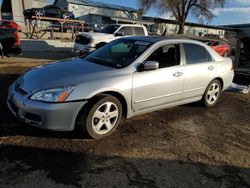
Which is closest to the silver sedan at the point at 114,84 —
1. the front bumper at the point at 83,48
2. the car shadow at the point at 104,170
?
the car shadow at the point at 104,170

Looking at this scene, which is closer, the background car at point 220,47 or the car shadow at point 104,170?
the car shadow at point 104,170

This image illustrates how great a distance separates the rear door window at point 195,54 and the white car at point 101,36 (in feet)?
25.9

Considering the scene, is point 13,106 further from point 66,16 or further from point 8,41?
point 66,16

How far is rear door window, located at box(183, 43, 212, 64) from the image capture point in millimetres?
5344

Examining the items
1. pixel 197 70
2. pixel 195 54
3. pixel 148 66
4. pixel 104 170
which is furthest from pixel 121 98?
pixel 195 54

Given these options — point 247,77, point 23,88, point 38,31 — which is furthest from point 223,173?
point 38,31

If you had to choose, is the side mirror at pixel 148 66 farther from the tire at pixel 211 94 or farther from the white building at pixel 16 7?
the white building at pixel 16 7

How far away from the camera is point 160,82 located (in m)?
4.69

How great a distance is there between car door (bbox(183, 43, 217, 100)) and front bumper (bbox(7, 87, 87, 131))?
234cm

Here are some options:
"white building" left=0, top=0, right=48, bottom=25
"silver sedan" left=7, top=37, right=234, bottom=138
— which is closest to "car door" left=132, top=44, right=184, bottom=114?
"silver sedan" left=7, top=37, right=234, bottom=138

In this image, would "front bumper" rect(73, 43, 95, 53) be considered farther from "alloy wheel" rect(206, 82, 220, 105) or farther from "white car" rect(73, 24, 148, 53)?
"alloy wheel" rect(206, 82, 220, 105)

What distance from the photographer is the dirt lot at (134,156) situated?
309cm

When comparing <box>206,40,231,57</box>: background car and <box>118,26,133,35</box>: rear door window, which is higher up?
<box>118,26,133,35</box>: rear door window

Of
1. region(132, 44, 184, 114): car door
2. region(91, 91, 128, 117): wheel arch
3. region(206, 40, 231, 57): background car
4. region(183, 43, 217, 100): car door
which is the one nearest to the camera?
region(91, 91, 128, 117): wheel arch
